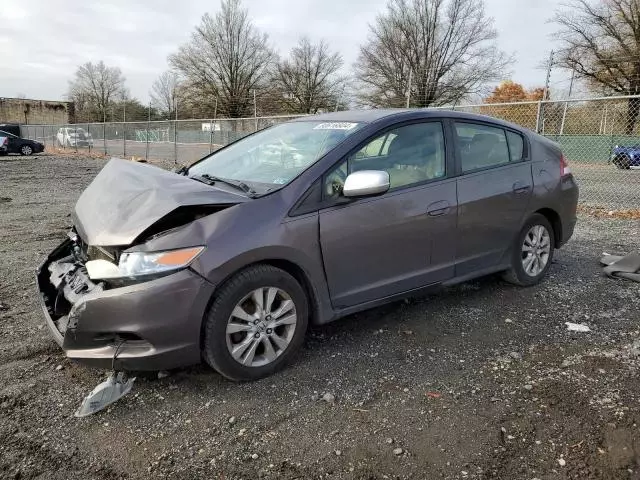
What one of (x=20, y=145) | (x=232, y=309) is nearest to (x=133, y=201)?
(x=232, y=309)

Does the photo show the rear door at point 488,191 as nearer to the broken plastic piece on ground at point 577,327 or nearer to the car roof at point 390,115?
the car roof at point 390,115

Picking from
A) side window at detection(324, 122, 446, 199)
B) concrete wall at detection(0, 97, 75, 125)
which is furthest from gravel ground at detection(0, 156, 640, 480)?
concrete wall at detection(0, 97, 75, 125)

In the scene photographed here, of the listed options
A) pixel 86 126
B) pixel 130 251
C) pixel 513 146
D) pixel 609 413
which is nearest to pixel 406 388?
pixel 609 413

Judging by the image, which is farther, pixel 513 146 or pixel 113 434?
pixel 513 146

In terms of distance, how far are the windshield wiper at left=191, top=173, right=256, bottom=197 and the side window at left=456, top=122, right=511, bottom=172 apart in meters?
1.77

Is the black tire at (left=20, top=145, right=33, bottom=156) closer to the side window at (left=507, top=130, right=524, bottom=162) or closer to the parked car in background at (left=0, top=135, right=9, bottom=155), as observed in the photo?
the parked car in background at (left=0, top=135, right=9, bottom=155)

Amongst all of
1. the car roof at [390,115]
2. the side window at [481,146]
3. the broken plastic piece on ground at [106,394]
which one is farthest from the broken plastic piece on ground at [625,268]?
the broken plastic piece on ground at [106,394]

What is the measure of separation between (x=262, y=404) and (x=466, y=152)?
254 cm

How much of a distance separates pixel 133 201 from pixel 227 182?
2.23 ft

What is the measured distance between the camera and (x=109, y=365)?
2764 millimetres

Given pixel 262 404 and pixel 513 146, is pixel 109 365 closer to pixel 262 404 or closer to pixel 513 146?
pixel 262 404

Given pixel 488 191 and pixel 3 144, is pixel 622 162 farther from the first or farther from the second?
pixel 3 144

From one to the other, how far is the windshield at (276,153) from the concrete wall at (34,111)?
242 feet

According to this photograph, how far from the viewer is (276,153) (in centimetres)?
376
